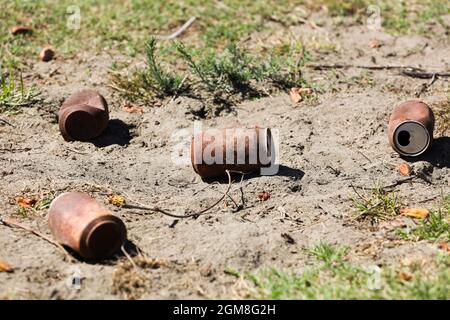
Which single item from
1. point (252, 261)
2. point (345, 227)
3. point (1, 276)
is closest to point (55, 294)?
point (1, 276)

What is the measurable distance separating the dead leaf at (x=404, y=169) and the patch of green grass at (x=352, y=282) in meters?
1.05

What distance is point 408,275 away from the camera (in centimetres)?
390

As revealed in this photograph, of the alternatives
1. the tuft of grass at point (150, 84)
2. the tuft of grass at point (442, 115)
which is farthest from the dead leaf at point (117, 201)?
the tuft of grass at point (442, 115)

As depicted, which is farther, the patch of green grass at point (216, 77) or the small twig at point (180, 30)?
the small twig at point (180, 30)

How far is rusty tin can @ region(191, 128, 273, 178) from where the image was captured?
191 inches

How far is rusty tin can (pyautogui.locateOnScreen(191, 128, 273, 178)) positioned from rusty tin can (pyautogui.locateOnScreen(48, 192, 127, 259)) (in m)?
0.92

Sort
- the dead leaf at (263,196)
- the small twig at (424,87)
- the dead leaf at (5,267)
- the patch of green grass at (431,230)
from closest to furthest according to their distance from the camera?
the dead leaf at (5,267), the patch of green grass at (431,230), the dead leaf at (263,196), the small twig at (424,87)

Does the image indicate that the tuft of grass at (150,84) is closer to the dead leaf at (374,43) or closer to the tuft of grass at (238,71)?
the tuft of grass at (238,71)

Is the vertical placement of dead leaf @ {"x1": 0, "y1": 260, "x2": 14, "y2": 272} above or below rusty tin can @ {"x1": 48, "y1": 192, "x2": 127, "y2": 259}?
below

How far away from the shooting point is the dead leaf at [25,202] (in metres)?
4.62

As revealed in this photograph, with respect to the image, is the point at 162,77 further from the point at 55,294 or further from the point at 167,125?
the point at 55,294

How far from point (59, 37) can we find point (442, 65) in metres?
3.23

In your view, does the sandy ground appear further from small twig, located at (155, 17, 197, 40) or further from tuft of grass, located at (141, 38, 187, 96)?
small twig, located at (155, 17, 197, 40)

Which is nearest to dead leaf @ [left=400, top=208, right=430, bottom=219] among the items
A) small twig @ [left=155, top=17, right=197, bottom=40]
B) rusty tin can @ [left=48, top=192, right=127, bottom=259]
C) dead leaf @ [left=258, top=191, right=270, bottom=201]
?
dead leaf @ [left=258, top=191, right=270, bottom=201]
